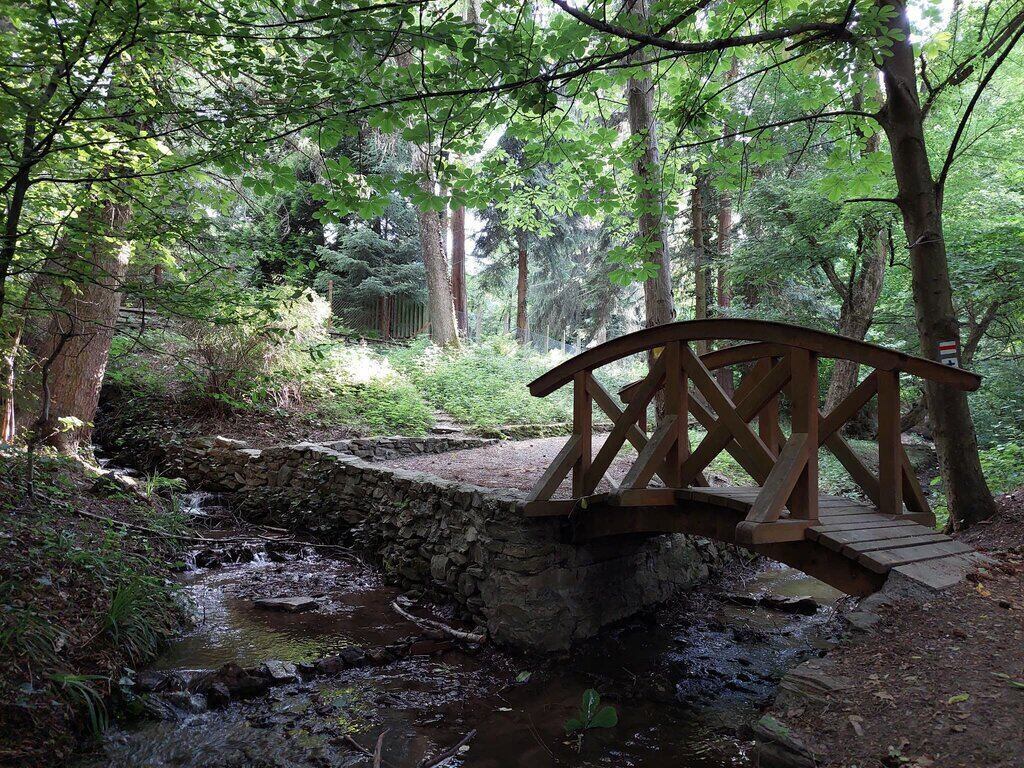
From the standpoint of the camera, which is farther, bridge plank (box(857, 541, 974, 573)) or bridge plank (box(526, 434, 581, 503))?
bridge plank (box(526, 434, 581, 503))

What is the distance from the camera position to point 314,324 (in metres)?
10.9

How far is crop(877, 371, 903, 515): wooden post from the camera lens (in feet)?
12.2

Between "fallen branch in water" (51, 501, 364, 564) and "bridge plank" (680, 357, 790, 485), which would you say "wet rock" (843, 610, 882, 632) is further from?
"fallen branch in water" (51, 501, 364, 564)

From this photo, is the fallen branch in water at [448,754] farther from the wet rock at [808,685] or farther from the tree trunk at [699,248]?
the tree trunk at [699,248]

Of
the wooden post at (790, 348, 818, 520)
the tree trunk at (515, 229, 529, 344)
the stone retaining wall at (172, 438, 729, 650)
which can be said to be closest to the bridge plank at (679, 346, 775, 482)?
the wooden post at (790, 348, 818, 520)

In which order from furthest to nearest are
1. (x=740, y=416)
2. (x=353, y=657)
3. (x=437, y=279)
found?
(x=437, y=279) < (x=353, y=657) < (x=740, y=416)

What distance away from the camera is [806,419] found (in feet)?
11.6

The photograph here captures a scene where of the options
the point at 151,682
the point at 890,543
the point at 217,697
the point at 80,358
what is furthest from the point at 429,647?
the point at 80,358

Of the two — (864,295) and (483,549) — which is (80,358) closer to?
(483,549)

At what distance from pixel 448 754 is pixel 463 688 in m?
0.85

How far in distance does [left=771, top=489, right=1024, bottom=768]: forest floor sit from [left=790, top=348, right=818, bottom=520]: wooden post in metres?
0.68

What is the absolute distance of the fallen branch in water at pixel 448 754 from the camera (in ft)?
11.1

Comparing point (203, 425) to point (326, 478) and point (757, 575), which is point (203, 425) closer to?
point (326, 478)

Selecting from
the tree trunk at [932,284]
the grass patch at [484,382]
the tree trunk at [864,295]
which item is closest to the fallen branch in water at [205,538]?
the grass patch at [484,382]
